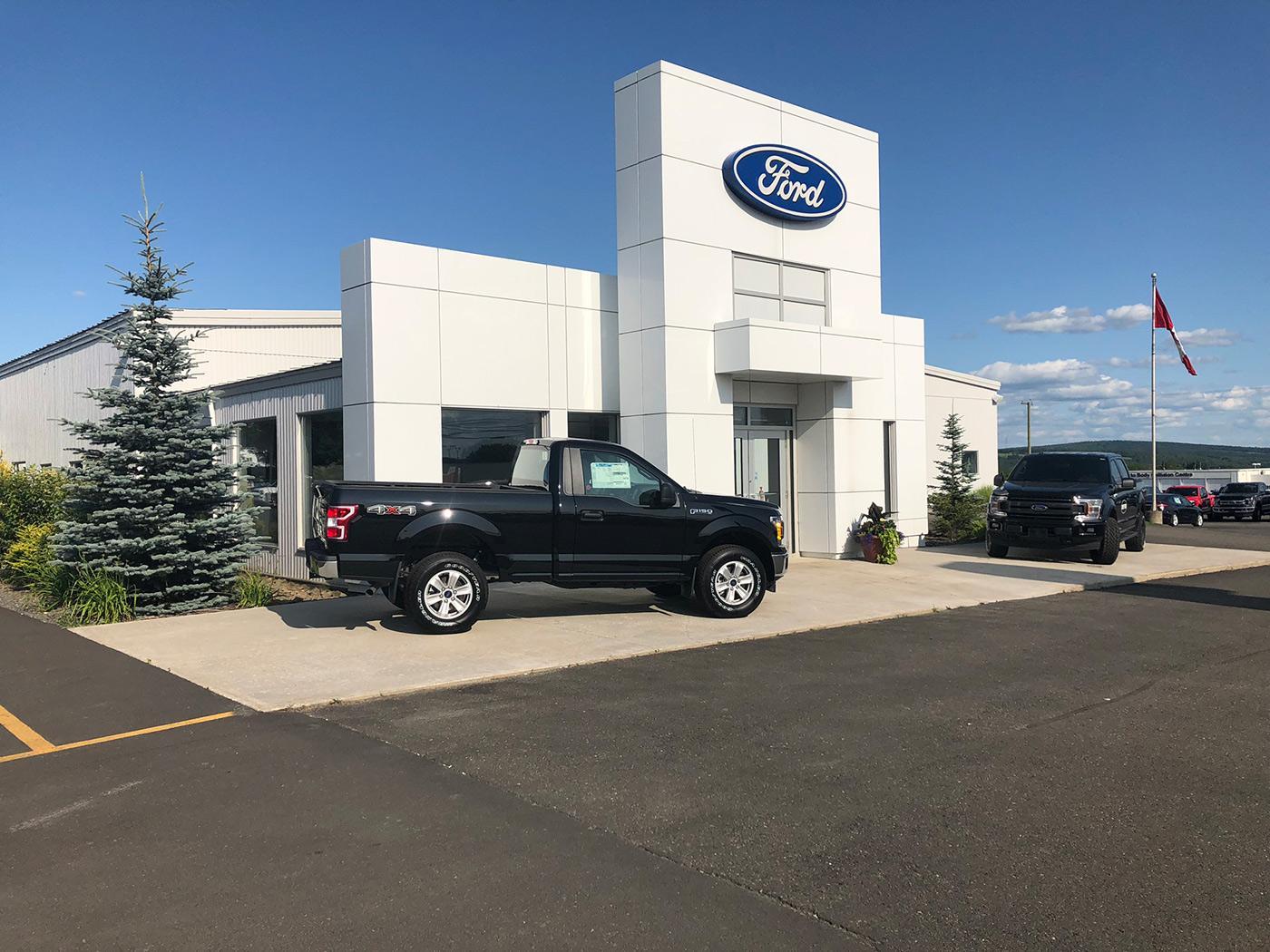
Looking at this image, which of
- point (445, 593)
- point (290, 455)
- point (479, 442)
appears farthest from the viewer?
point (290, 455)

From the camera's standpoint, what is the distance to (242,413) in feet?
54.2

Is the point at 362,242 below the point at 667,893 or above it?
above

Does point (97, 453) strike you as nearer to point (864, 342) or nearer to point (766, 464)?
point (766, 464)

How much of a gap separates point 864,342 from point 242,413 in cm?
1086

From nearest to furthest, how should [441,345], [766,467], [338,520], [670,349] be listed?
[338,520]
[441,345]
[670,349]
[766,467]

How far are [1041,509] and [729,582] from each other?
896 cm

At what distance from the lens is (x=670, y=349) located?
15094 millimetres

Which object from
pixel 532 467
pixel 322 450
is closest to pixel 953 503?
pixel 322 450

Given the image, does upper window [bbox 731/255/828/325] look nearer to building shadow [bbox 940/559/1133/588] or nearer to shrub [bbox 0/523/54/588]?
building shadow [bbox 940/559/1133/588]

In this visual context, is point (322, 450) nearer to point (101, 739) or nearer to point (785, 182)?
point (101, 739)

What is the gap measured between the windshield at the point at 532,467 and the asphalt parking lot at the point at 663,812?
2.91 metres

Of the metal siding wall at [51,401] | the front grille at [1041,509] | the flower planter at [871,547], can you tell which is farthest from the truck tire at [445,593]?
the metal siding wall at [51,401]

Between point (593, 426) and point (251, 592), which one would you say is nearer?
point (251, 592)

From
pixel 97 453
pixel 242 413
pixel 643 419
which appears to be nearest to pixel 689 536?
pixel 643 419
